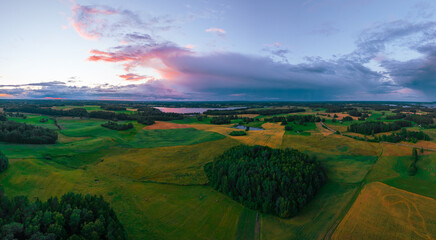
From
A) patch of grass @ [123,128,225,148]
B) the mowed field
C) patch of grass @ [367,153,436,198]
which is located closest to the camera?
the mowed field

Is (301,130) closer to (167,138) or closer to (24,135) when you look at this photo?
(167,138)

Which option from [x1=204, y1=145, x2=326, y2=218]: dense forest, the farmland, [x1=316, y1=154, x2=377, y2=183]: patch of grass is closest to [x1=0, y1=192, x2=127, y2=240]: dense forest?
the farmland

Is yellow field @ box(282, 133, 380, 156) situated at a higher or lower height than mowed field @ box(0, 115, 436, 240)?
higher

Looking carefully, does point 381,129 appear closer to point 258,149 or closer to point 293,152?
point 293,152

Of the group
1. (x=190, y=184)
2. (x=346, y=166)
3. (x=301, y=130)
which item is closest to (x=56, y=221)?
(x=190, y=184)

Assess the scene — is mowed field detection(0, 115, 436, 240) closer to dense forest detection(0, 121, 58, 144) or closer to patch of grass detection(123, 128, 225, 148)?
dense forest detection(0, 121, 58, 144)

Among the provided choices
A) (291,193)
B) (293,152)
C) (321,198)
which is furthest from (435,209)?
(293,152)

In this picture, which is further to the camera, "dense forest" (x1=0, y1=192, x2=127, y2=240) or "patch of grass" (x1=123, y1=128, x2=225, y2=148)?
"patch of grass" (x1=123, y1=128, x2=225, y2=148)
